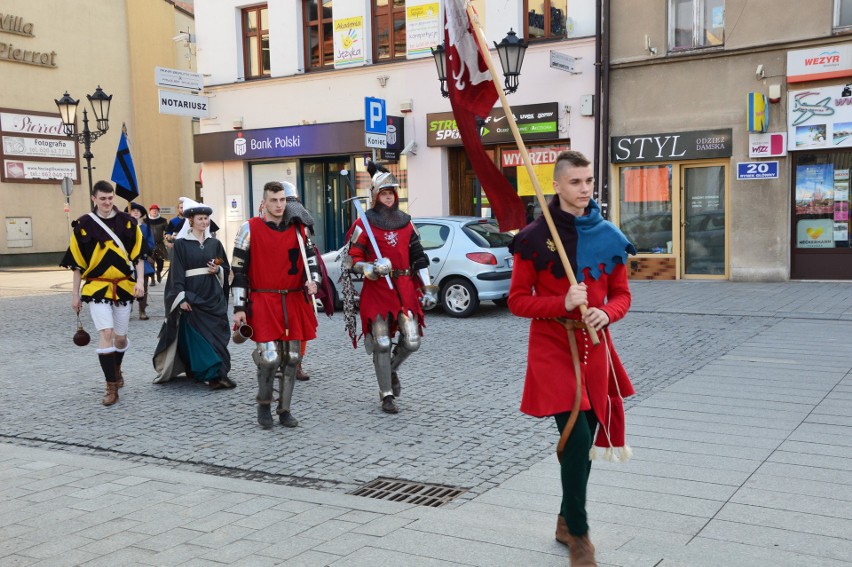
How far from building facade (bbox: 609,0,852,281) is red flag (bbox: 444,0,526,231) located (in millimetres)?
13083

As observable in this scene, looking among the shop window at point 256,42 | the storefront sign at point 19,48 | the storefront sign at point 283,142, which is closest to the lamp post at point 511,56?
the storefront sign at point 283,142

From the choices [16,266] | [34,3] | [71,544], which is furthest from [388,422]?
[34,3]

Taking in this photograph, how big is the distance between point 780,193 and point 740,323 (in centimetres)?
596

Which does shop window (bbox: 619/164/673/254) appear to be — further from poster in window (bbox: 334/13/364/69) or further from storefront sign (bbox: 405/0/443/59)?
poster in window (bbox: 334/13/364/69)

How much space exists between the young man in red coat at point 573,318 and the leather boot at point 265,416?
312 centimetres

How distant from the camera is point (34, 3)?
1224 inches

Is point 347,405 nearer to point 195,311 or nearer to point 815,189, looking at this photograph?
point 195,311

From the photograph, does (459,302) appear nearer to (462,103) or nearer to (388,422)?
(388,422)

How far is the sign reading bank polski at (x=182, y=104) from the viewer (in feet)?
66.3

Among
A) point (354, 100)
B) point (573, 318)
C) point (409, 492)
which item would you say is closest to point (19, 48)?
point (354, 100)

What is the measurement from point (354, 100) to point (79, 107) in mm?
16762

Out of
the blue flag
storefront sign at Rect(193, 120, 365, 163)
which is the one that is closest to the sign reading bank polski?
storefront sign at Rect(193, 120, 365, 163)

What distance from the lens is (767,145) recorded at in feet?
53.3

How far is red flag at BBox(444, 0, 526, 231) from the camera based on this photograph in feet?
13.8
